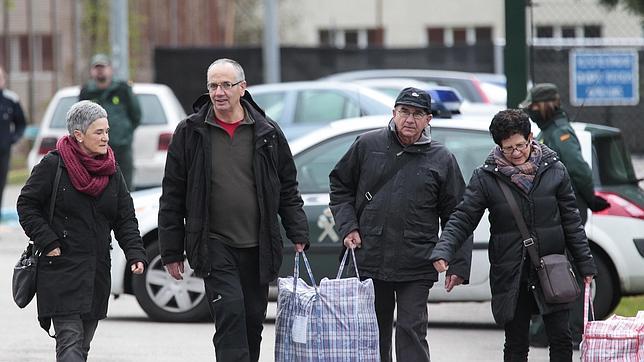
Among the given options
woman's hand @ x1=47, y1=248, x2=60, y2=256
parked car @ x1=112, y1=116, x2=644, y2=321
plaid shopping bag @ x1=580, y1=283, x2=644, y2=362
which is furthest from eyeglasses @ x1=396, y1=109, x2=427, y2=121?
parked car @ x1=112, y1=116, x2=644, y2=321

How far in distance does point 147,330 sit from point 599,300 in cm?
318

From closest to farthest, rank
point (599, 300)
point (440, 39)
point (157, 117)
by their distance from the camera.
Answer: point (599, 300), point (157, 117), point (440, 39)

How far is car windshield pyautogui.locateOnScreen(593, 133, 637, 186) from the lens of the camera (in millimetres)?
10219

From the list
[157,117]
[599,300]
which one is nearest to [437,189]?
[599,300]

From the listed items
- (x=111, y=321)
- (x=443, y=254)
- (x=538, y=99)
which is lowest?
(x=111, y=321)

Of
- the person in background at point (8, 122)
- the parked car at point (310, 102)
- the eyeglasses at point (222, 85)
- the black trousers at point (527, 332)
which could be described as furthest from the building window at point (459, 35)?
the eyeglasses at point (222, 85)

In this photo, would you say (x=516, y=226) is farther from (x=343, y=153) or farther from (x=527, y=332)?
(x=343, y=153)

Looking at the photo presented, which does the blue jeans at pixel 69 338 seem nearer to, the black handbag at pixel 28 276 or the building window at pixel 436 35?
the black handbag at pixel 28 276

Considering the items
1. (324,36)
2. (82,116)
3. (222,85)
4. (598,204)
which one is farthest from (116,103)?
(324,36)

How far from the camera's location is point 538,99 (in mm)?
9094

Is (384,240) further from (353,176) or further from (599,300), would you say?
(599,300)

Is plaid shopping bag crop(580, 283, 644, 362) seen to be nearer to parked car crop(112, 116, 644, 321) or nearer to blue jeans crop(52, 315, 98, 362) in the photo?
blue jeans crop(52, 315, 98, 362)

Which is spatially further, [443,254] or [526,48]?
[526,48]

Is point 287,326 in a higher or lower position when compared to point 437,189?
lower
